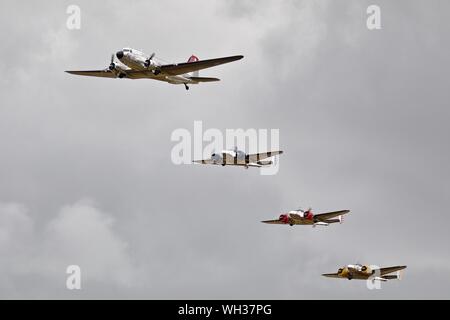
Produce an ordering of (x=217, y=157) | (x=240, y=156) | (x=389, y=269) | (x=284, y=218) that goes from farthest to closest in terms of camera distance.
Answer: (x=389, y=269)
(x=284, y=218)
(x=217, y=157)
(x=240, y=156)

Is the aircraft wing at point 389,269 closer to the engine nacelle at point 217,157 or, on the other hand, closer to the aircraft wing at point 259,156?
the aircraft wing at point 259,156

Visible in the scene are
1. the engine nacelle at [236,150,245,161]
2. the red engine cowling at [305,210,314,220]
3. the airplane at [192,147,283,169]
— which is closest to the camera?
the airplane at [192,147,283,169]

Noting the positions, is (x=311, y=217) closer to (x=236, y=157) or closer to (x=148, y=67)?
(x=236, y=157)

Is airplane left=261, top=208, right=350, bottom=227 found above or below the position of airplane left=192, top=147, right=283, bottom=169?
below

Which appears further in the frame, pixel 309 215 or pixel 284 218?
pixel 284 218

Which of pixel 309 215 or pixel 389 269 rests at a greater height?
pixel 309 215

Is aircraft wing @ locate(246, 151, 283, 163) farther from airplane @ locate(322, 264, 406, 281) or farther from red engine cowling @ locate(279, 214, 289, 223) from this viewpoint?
airplane @ locate(322, 264, 406, 281)

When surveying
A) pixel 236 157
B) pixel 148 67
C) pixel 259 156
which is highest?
pixel 148 67

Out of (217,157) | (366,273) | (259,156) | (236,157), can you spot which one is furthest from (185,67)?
(366,273)

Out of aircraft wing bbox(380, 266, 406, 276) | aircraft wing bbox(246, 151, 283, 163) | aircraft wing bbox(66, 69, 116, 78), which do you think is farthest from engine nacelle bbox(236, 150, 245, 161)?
aircraft wing bbox(380, 266, 406, 276)
